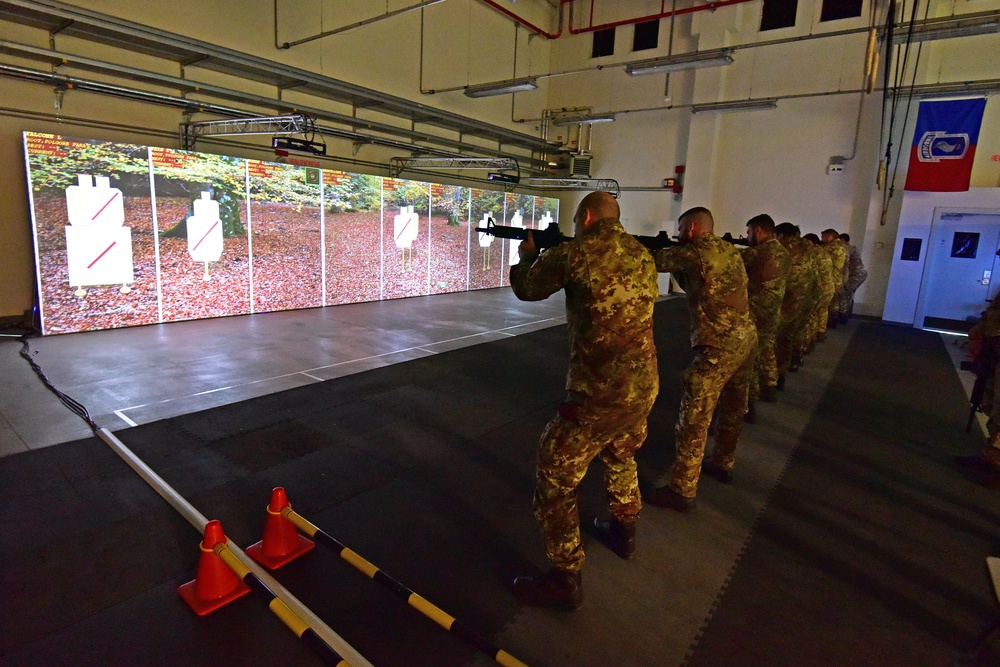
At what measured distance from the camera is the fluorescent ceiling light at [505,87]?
9.53 meters

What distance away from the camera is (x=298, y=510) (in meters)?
2.96

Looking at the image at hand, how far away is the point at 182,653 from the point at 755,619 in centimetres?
233

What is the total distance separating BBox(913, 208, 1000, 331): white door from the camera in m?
9.62

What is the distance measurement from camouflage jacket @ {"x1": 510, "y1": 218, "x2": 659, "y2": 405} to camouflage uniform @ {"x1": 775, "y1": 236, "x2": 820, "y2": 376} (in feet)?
12.4

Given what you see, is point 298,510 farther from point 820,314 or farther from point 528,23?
point 528,23

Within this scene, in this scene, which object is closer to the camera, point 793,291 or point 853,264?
point 793,291

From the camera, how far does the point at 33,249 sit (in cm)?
650

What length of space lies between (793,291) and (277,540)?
5.30 meters

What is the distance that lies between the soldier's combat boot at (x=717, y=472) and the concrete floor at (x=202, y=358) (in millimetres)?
3767

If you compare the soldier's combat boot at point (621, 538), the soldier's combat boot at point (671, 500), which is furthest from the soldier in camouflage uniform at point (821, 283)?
the soldier's combat boot at point (621, 538)

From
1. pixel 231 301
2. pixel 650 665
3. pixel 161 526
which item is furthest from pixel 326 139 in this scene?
pixel 650 665

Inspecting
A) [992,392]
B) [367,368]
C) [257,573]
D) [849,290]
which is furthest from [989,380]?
[849,290]

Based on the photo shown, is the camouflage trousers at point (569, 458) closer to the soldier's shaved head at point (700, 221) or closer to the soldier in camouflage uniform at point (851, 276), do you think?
the soldier's shaved head at point (700, 221)

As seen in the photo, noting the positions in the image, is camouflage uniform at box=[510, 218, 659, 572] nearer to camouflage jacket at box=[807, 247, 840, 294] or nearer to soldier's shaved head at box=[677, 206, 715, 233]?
soldier's shaved head at box=[677, 206, 715, 233]
